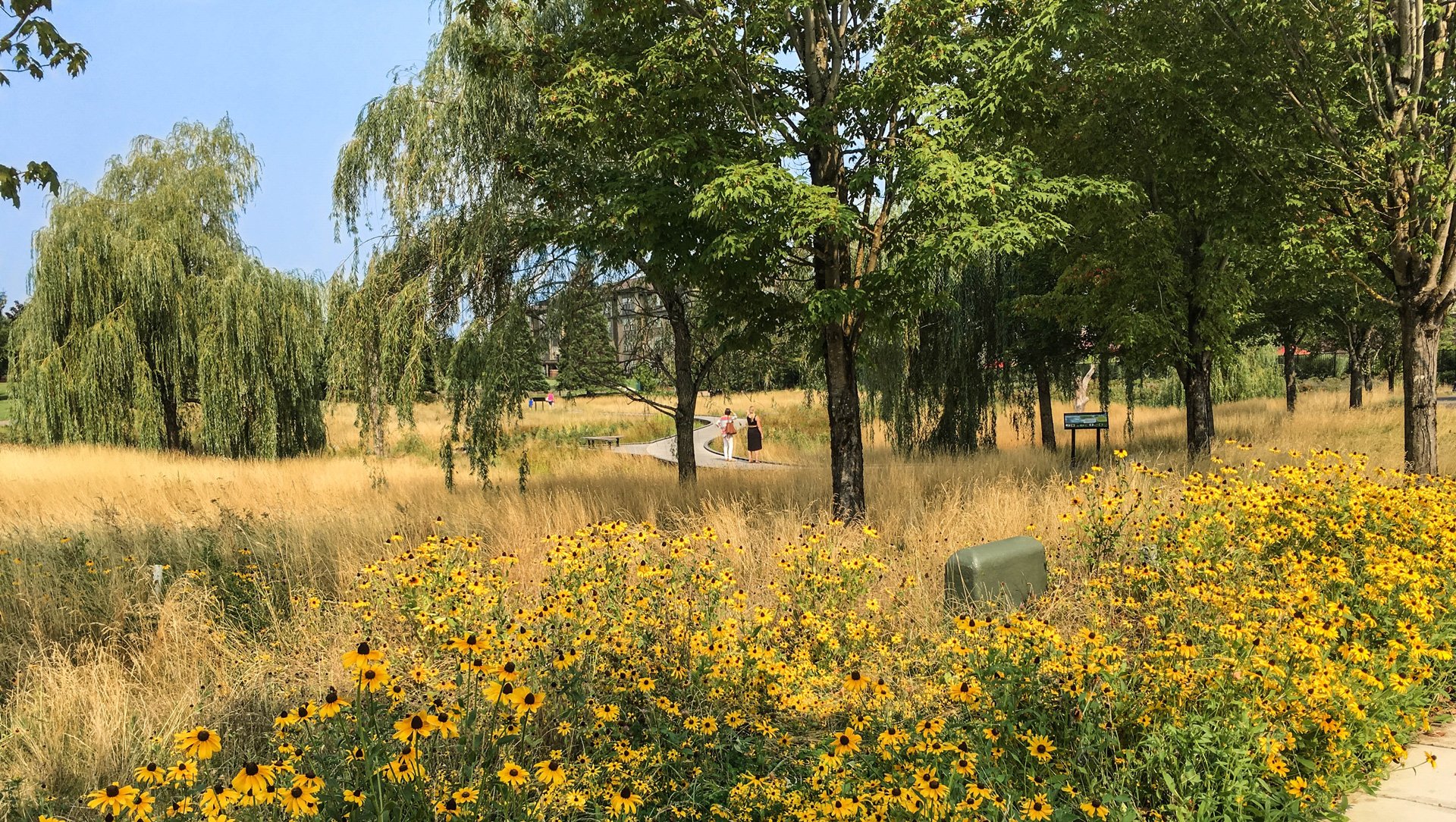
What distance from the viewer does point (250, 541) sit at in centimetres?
771

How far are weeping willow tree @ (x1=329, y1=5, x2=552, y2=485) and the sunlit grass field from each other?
0.84 meters

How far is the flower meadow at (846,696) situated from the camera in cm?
279

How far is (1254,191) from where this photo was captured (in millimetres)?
9938

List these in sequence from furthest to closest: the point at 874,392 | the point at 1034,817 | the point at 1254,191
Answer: the point at 874,392
the point at 1254,191
the point at 1034,817

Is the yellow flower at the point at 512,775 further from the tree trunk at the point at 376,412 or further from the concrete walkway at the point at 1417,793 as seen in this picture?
the tree trunk at the point at 376,412

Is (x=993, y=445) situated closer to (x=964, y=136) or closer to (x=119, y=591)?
(x=964, y=136)

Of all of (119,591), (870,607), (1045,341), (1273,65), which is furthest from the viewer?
(1045,341)

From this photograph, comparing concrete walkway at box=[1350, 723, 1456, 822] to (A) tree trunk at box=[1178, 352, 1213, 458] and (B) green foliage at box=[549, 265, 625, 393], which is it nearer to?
(B) green foliage at box=[549, 265, 625, 393]

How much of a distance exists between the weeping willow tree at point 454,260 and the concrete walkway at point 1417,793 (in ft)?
28.3

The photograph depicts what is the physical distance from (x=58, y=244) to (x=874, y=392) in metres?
16.8

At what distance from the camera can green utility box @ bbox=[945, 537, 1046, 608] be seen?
515cm

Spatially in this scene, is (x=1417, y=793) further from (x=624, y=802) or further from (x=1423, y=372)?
(x=1423, y=372)

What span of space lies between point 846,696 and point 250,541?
6.09 metres

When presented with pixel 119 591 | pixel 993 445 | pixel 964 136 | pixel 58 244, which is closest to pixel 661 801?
pixel 119 591
